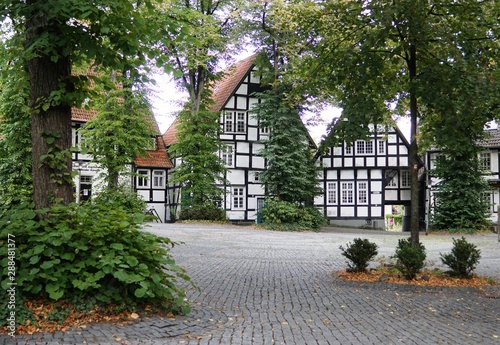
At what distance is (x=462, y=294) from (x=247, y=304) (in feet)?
13.1

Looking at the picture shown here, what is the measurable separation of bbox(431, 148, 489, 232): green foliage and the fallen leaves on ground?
21.9m

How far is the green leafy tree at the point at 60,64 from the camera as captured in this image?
614 cm

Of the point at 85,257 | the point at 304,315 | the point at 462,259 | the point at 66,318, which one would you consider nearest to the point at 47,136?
the point at 85,257

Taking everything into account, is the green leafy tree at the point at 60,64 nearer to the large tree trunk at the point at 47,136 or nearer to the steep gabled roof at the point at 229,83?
the large tree trunk at the point at 47,136

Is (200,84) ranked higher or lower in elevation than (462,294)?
higher

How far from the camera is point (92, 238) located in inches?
234

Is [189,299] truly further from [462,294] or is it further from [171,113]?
[171,113]

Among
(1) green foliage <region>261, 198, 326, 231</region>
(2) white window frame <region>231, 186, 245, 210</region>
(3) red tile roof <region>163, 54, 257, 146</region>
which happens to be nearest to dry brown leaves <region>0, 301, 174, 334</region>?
(1) green foliage <region>261, 198, 326, 231</region>

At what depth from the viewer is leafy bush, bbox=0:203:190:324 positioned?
5590mm

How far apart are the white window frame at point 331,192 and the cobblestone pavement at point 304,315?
28.0 m

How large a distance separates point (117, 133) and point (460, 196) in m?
20.8

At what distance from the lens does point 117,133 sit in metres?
28.8

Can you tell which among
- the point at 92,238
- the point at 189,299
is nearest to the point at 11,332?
the point at 92,238

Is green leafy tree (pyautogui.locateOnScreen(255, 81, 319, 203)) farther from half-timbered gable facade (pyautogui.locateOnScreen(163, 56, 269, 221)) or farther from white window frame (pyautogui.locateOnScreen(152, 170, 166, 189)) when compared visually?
white window frame (pyautogui.locateOnScreen(152, 170, 166, 189))
